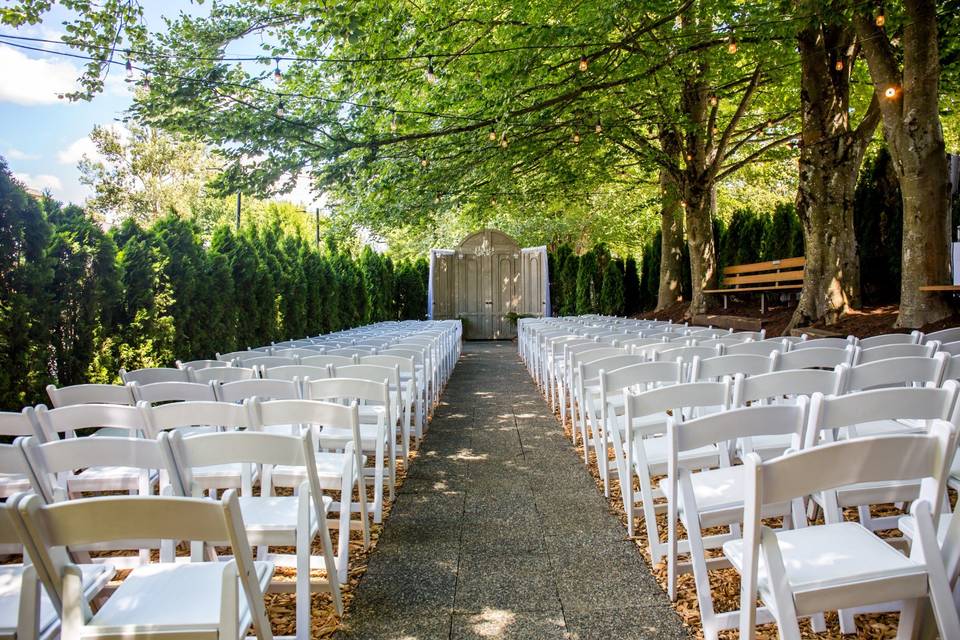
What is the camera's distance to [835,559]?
1.73 metres

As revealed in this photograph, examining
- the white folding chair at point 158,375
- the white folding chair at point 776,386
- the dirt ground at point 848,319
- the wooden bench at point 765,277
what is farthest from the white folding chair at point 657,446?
the wooden bench at point 765,277

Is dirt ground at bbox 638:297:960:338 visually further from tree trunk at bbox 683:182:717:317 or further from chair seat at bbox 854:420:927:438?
chair seat at bbox 854:420:927:438

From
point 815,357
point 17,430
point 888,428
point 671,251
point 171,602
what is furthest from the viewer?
point 671,251

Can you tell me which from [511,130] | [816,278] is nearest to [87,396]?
[511,130]

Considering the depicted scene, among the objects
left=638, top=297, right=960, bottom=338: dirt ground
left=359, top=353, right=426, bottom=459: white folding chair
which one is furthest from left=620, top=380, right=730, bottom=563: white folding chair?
left=638, top=297, right=960, bottom=338: dirt ground

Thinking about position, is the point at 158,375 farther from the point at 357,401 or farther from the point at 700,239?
the point at 700,239

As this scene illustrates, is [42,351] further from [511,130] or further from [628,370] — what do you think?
[511,130]

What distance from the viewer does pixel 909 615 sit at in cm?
168

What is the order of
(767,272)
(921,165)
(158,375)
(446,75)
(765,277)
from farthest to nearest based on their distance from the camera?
(767,272) < (765,277) < (446,75) < (921,165) < (158,375)

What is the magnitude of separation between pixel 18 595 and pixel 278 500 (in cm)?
93

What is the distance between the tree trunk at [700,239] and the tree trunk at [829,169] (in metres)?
4.36

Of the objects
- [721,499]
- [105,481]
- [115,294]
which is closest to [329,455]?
[105,481]

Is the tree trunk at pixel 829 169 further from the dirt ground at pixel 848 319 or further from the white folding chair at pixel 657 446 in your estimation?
the white folding chair at pixel 657 446

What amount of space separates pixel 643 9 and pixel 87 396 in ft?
24.1
